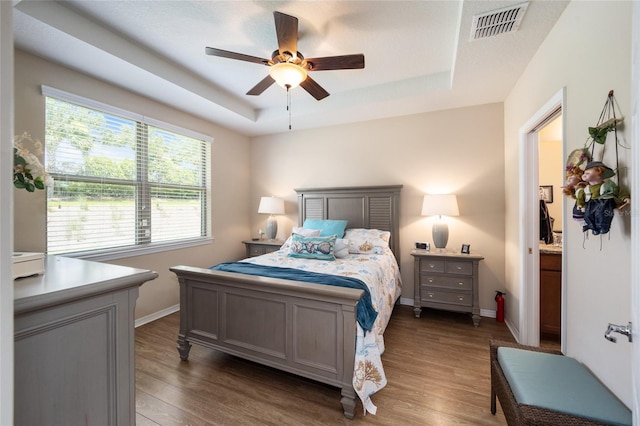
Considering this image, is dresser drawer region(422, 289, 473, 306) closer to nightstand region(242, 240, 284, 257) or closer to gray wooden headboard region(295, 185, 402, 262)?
gray wooden headboard region(295, 185, 402, 262)

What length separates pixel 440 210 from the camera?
9.95 ft

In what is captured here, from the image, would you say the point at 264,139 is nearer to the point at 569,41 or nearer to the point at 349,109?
the point at 349,109

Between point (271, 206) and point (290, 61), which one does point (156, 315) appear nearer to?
point (271, 206)

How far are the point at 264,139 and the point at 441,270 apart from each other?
3.44m

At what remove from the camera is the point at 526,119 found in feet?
7.71

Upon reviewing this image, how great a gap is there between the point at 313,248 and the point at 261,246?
1354mm

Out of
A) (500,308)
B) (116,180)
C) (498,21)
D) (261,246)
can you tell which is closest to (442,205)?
(500,308)

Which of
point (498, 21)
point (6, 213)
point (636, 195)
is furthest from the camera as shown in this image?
point (498, 21)

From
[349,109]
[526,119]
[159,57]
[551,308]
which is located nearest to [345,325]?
[551,308]

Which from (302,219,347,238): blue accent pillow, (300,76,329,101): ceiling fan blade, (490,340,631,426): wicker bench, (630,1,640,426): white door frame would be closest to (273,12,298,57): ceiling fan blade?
(300,76,329,101): ceiling fan blade

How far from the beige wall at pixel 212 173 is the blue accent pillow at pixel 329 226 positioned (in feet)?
4.63

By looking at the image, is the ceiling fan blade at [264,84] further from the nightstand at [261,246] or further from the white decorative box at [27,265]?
the nightstand at [261,246]

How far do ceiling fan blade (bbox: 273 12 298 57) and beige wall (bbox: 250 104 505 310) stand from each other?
6.85 ft

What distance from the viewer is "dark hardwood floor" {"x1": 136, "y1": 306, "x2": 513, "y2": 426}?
165 cm
